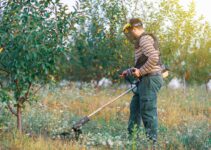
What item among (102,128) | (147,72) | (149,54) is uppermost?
(149,54)

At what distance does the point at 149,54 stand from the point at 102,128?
208 centimetres

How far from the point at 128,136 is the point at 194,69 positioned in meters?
13.5

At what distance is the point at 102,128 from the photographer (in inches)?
317

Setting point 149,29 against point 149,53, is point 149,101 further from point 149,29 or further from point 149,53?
point 149,29

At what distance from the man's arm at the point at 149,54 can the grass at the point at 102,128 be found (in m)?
0.92

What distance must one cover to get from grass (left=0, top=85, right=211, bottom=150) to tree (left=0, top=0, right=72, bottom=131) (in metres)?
0.69

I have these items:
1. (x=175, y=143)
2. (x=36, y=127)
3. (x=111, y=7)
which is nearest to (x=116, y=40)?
(x=111, y=7)

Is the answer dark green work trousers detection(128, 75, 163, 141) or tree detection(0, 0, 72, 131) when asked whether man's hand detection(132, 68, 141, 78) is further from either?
tree detection(0, 0, 72, 131)

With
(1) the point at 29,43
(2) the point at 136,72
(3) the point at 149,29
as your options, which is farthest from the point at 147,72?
(3) the point at 149,29

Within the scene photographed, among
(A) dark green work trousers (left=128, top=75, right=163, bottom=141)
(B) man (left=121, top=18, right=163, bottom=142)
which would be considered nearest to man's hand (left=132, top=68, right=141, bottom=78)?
(B) man (left=121, top=18, right=163, bottom=142)

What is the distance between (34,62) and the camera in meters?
6.38

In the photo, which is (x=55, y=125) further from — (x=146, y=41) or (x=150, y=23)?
(x=150, y=23)

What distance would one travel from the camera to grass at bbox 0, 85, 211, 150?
6277mm

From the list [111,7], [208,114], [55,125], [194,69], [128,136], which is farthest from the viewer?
[194,69]
